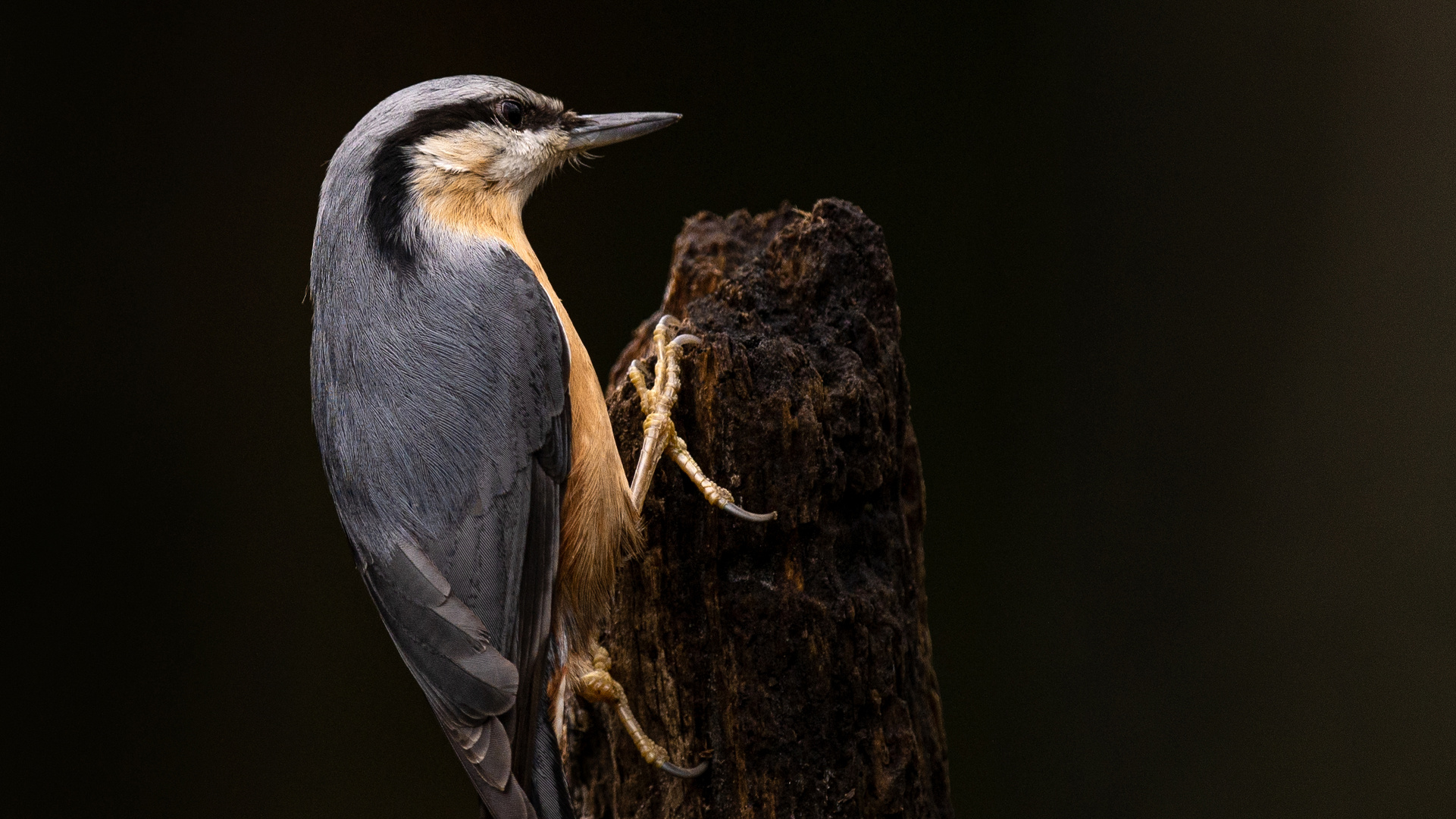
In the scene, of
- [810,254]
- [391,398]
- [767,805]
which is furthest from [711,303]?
[767,805]

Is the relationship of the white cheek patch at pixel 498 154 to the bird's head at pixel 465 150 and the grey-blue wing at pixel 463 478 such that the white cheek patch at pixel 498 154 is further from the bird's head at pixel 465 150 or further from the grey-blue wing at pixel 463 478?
the grey-blue wing at pixel 463 478

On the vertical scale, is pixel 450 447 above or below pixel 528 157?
below

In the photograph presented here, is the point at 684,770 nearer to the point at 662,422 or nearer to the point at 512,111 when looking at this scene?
the point at 662,422

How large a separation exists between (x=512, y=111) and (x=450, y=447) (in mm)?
770

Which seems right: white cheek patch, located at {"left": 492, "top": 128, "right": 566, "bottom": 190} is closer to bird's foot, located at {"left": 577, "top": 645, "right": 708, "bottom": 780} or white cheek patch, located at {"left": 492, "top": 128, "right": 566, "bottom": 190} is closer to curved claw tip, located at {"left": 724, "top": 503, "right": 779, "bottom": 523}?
curved claw tip, located at {"left": 724, "top": 503, "right": 779, "bottom": 523}

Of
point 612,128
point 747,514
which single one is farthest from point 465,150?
point 747,514

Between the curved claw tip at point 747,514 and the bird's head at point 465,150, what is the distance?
72 centimetres

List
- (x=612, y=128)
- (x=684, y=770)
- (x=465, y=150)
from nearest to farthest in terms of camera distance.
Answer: (x=684, y=770) → (x=465, y=150) → (x=612, y=128)

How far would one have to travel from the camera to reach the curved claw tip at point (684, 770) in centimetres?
197

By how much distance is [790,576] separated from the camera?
79.0 inches

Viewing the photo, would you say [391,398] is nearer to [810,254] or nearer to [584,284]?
[810,254]

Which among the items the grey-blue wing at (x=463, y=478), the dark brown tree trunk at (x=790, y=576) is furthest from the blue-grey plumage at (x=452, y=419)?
the dark brown tree trunk at (x=790, y=576)

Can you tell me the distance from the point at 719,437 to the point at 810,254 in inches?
16.7

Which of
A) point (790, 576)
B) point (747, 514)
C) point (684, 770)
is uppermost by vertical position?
point (747, 514)
